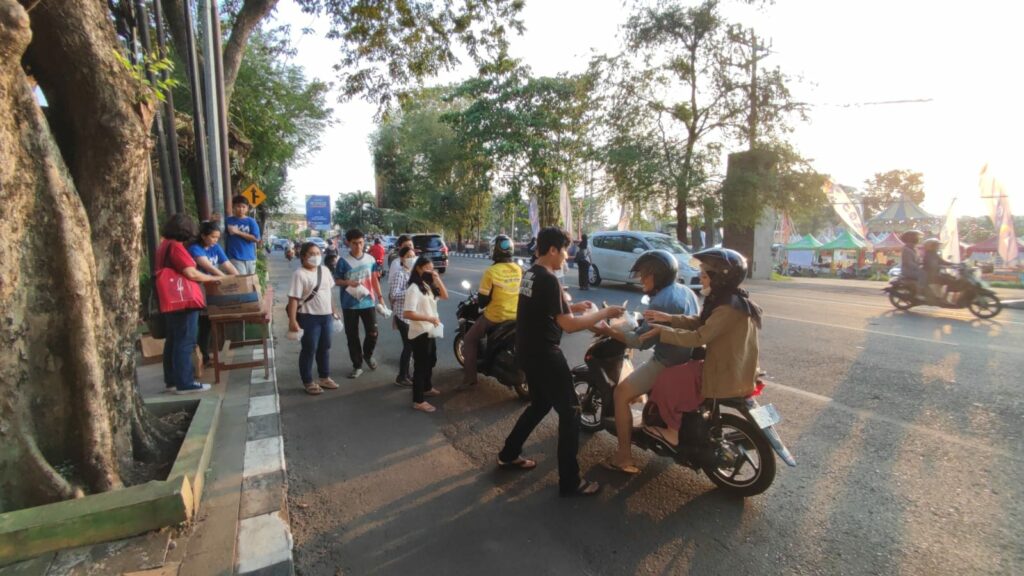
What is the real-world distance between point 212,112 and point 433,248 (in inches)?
484

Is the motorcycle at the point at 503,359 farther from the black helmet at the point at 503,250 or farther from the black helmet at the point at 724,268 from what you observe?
the black helmet at the point at 724,268

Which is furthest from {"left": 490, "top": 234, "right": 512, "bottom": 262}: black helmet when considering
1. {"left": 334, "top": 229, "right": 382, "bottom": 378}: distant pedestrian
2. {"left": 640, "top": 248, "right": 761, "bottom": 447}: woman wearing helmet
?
{"left": 640, "top": 248, "right": 761, "bottom": 447}: woman wearing helmet

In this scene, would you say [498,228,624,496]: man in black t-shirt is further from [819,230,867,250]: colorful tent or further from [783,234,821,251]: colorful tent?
[783,234,821,251]: colorful tent

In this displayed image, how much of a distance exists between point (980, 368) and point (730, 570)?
5.34 m

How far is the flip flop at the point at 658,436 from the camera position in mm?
3354

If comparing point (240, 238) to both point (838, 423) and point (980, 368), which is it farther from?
point (980, 368)

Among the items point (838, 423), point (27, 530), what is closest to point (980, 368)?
point (838, 423)

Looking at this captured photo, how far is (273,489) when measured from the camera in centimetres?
332

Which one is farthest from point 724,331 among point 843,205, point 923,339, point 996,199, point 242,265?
point 843,205

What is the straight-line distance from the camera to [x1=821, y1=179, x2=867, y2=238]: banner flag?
19.4 m

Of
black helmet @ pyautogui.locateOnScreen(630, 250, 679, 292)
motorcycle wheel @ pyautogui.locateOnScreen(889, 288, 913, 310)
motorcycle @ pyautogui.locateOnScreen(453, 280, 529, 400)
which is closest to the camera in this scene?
black helmet @ pyautogui.locateOnScreen(630, 250, 679, 292)

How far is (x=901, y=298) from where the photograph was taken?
10250 mm

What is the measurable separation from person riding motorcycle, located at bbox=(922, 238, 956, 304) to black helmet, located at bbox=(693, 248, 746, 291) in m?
9.23

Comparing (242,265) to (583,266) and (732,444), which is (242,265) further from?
(583,266)
